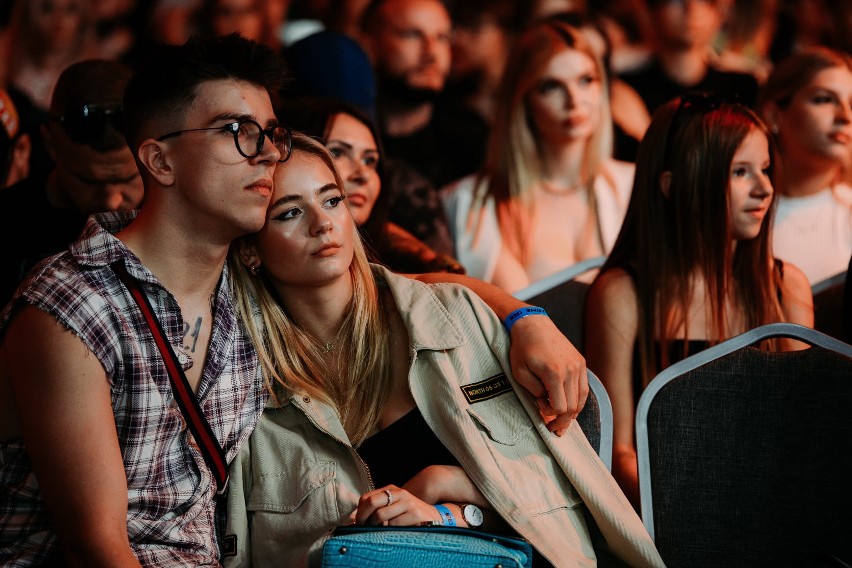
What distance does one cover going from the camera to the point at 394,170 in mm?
3924

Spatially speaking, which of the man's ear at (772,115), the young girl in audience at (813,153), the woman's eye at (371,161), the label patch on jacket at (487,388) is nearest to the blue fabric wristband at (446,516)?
the label patch on jacket at (487,388)

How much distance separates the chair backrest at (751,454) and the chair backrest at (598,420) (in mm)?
66

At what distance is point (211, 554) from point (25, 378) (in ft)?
1.72

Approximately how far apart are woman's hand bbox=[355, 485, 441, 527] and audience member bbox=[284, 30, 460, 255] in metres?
1.85

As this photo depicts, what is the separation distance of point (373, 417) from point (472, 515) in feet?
1.08

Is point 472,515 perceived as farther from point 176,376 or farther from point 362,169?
point 362,169

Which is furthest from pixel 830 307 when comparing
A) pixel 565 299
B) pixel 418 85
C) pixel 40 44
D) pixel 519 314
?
pixel 40 44

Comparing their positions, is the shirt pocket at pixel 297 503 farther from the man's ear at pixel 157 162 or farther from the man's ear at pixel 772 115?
the man's ear at pixel 772 115

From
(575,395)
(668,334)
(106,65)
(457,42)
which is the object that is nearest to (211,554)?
(575,395)

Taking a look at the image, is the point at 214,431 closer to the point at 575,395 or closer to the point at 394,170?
the point at 575,395

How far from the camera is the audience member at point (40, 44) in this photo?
4930mm

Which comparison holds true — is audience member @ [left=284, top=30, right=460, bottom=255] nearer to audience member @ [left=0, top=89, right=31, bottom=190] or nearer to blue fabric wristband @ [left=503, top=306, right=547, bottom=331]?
audience member @ [left=0, top=89, right=31, bottom=190]

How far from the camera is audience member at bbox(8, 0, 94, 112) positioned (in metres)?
4.93

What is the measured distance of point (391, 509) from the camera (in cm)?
192
